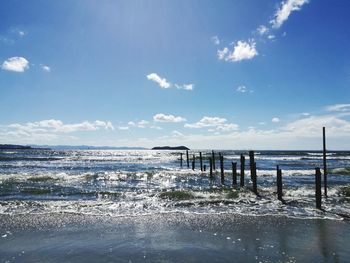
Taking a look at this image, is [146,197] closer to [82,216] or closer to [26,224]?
[82,216]

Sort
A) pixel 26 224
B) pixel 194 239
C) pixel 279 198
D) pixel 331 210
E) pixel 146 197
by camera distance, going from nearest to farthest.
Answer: pixel 194 239 → pixel 26 224 → pixel 331 210 → pixel 279 198 → pixel 146 197

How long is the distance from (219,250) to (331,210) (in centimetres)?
861

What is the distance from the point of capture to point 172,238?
1111cm

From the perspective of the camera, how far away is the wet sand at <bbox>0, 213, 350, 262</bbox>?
928cm

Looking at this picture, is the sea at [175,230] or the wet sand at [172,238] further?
the sea at [175,230]

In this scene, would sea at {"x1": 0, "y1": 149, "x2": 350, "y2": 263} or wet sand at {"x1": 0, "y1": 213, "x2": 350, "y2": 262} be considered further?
sea at {"x1": 0, "y1": 149, "x2": 350, "y2": 263}

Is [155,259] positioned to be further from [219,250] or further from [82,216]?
[82,216]

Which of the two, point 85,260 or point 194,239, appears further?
point 194,239

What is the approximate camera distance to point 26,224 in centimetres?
1298

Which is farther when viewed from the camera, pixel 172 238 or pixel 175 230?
pixel 175 230

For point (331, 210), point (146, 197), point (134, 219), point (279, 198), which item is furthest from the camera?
point (146, 197)

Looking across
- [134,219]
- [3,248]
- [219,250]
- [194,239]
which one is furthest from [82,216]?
[219,250]

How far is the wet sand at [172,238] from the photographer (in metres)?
9.28

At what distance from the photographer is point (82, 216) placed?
14.5 m
